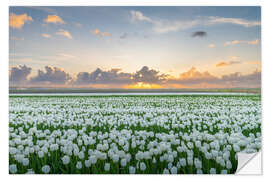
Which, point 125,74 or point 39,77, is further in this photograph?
point 125,74

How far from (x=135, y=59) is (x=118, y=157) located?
275 centimetres

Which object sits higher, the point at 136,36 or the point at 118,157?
the point at 136,36

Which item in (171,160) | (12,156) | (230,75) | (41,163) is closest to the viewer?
(171,160)

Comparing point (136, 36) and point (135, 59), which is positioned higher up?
point (136, 36)
